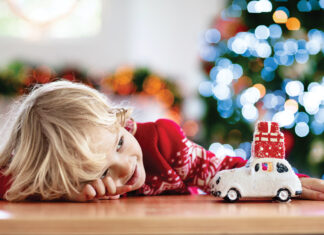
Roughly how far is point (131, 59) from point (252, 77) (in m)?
1.72

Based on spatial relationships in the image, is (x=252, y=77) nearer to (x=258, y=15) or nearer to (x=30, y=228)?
(x=258, y=15)

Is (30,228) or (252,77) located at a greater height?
(252,77)

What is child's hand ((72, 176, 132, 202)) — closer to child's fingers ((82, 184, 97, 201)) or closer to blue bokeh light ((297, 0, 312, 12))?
child's fingers ((82, 184, 97, 201))

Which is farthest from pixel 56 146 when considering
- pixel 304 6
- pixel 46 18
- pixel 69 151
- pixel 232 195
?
pixel 46 18

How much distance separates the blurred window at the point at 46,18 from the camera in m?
4.08

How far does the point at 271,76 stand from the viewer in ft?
8.44

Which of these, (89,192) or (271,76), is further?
(271,76)

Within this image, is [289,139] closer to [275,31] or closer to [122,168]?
[275,31]

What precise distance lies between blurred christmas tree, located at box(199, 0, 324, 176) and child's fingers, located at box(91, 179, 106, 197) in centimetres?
189

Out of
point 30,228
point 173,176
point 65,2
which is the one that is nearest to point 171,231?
point 30,228

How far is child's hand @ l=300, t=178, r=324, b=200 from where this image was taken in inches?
30.7

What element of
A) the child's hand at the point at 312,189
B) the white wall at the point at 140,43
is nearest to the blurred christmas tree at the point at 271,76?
the white wall at the point at 140,43

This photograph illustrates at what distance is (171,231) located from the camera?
1.63ft

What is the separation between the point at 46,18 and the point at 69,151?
3.65 m
